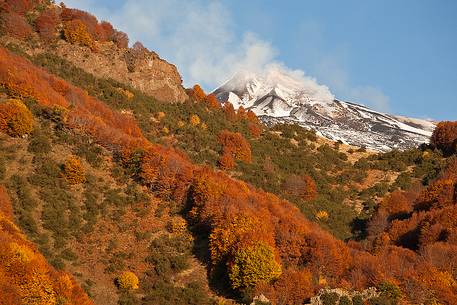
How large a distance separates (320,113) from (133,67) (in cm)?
7297

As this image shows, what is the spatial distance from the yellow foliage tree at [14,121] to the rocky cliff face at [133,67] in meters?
25.3

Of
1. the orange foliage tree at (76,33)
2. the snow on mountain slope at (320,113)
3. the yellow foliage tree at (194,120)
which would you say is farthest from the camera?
the snow on mountain slope at (320,113)

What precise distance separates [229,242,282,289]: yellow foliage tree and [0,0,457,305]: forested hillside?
0.07 metres

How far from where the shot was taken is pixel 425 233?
39625mm

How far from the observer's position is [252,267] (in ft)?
102

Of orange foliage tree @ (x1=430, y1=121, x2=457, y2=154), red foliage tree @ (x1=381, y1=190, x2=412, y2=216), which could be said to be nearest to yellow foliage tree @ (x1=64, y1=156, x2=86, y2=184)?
red foliage tree @ (x1=381, y1=190, x2=412, y2=216)

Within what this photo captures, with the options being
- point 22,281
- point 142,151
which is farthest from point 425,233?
point 22,281

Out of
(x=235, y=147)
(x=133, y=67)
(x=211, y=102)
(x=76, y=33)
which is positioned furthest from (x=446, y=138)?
(x=76, y=33)

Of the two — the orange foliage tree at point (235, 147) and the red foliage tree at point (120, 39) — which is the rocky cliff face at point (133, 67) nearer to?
the red foliage tree at point (120, 39)

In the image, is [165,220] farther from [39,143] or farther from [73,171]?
[39,143]

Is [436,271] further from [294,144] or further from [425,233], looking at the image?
[294,144]

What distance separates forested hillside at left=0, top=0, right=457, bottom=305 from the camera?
31.0 metres

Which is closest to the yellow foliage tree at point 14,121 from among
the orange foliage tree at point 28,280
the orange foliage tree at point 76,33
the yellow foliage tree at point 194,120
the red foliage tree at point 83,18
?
the orange foliage tree at point 28,280

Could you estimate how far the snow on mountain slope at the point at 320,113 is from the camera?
11481 centimetres
